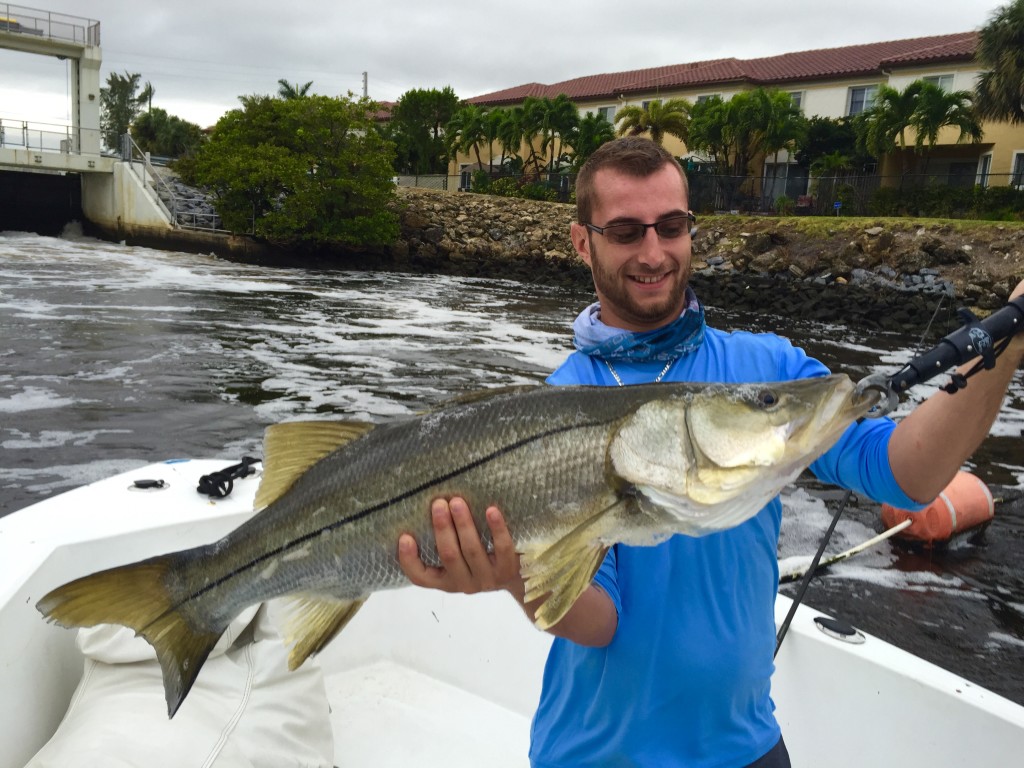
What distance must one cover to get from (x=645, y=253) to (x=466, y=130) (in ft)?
170

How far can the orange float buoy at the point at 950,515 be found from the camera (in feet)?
27.9

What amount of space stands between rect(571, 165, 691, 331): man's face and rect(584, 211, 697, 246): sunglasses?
0.4 inches

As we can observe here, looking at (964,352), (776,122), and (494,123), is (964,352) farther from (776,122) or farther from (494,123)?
(494,123)

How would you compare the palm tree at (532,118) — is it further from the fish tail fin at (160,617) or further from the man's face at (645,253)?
the fish tail fin at (160,617)

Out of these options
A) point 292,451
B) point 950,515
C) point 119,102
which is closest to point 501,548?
point 292,451

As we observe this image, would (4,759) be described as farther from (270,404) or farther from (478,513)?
(270,404)

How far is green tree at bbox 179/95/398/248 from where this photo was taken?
3656cm

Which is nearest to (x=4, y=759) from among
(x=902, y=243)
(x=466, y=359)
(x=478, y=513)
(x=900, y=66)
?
(x=478, y=513)

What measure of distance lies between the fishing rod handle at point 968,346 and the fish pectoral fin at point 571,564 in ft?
2.42

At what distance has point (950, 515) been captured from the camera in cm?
849

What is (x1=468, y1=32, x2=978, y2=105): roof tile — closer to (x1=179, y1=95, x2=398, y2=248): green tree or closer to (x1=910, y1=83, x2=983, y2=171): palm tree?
(x1=910, y1=83, x2=983, y2=171): palm tree

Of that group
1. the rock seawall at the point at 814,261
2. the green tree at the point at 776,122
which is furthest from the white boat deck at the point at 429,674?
the green tree at the point at 776,122

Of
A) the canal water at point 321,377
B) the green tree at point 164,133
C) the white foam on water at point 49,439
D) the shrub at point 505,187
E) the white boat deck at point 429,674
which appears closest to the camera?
the white boat deck at point 429,674

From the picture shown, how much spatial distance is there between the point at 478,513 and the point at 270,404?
39.4 ft
